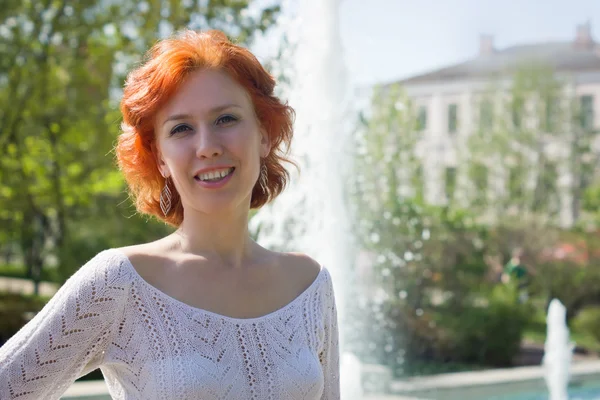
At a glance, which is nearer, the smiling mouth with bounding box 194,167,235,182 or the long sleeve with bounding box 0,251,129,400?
the long sleeve with bounding box 0,251,129,400

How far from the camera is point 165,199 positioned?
6.22 feet

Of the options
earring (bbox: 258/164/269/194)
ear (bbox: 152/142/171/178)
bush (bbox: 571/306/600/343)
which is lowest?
bush (bbox: 571/306/600/343)

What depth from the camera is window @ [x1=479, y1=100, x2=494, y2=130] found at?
2248 cm

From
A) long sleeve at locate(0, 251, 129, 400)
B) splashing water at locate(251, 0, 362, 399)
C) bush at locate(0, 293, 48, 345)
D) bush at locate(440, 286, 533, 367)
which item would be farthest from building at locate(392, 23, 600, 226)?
long sleeve at locate(0, 251, 129, 400)

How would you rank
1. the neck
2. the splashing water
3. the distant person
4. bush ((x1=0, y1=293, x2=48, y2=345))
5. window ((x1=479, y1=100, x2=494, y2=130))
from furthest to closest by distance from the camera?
window ((x1=479, y1=100, x2=494, y2=130))
the distant person
bush ((x1=0, y1=293, x2=48, y2=345))
the splashing water
the neck

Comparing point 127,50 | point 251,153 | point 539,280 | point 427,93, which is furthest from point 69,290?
point 427,93

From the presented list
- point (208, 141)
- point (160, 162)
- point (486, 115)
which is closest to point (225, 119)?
point (208, 141)

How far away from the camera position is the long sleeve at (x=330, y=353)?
1938mm

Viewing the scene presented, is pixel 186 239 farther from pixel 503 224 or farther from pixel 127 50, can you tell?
pixel 503 224

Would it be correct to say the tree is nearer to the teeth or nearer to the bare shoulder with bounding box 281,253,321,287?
the bare shoulder with bounding box 281,253,321,287

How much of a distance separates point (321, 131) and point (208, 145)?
20.9ft

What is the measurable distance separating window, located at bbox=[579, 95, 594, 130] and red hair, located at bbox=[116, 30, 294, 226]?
72.1 ft

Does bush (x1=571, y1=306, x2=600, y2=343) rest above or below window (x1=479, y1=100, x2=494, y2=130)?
A: below

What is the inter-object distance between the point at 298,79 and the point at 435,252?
650 centimetres
